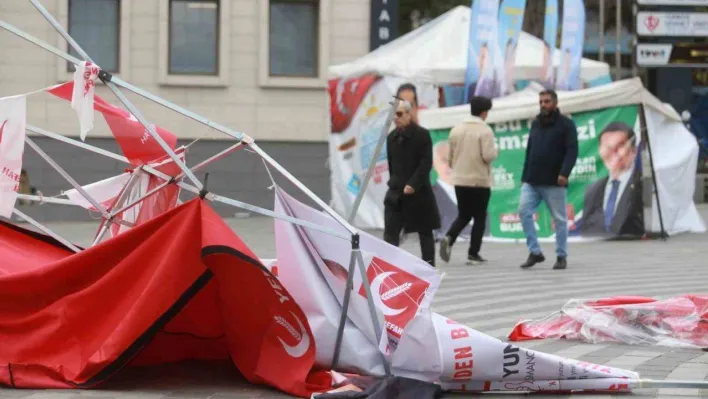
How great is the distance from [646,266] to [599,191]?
4.14 meters

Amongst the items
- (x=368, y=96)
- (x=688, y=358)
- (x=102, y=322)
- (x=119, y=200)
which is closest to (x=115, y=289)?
(x=102, y=322)

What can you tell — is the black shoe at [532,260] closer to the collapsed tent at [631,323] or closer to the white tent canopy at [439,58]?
the collapsed tent at [631,323]

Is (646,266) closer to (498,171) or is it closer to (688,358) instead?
(498,171)

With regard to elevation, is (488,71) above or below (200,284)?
above

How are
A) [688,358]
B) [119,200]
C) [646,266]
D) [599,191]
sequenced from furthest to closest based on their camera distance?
1. [599,191]
2. [646,266]
3. [119,200]
4. [688,358]

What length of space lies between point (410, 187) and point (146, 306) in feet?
17.4

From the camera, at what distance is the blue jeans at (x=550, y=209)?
43.5 ft

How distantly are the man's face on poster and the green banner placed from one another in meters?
0.09

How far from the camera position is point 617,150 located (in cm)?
1764

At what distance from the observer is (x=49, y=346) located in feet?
21.2

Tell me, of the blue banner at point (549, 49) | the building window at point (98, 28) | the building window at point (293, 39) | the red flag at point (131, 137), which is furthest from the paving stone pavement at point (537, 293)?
the building window at point (98, 28)

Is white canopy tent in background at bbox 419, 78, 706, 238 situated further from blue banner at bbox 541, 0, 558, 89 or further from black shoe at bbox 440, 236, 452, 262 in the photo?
black shoe at bbox 440, 236, 452, 262

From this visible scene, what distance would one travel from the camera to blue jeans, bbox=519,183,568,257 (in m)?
13.3

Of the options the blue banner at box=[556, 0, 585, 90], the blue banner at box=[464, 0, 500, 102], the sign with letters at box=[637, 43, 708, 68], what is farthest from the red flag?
the sign with letters at box=[637, 43, 708, 68]
